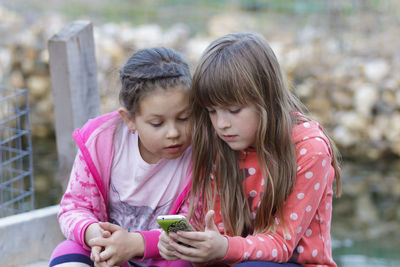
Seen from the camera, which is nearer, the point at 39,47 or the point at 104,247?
→ the point at 104,247

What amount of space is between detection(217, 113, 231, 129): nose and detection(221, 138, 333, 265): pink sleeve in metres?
0.21

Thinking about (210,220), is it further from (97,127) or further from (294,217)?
(97,127)

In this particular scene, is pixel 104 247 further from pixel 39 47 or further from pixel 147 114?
pixel 39 47

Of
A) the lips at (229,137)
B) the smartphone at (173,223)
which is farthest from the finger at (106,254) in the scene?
the lips at (229,137)

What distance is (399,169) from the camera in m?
4.44

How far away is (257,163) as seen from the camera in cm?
170

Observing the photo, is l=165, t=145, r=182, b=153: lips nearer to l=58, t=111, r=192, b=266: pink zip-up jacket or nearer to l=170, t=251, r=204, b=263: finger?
l=58, t=111, r=192, b=266: pink zip-up jacket

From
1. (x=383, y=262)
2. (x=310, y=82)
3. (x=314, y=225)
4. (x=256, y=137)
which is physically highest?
(x=256, y=137)

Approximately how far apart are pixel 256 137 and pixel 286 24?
468 cm

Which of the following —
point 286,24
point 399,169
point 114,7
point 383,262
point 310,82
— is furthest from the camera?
point 114,7

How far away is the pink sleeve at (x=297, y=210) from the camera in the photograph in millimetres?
1571

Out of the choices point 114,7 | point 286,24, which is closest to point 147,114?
point 286,24

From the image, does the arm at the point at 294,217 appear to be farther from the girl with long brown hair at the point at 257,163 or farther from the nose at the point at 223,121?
the nose at the point at 223,121

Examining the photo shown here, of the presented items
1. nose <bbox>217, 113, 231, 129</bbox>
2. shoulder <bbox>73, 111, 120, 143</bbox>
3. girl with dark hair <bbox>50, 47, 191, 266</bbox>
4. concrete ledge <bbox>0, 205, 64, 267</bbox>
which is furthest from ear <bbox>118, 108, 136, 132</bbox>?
concrete ledge <bbox>0, 205, 64, 267</bbox>
